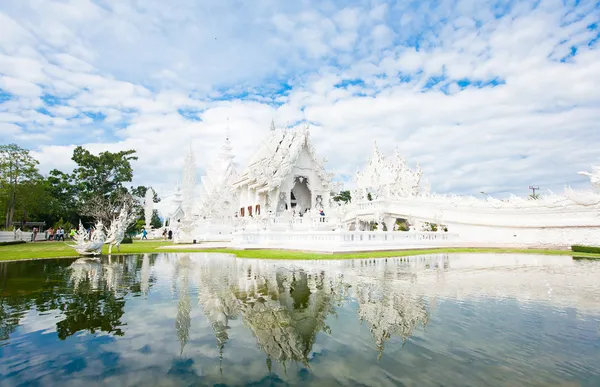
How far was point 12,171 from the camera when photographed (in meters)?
34.6

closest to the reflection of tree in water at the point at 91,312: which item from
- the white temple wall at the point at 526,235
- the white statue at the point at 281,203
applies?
the white statue at the point at 281,203

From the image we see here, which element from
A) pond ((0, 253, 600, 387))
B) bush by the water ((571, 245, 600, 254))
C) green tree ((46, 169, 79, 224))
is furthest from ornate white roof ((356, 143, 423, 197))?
green tree ((46, 169, 79, 224))

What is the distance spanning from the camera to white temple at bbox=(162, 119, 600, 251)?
18.9 meters

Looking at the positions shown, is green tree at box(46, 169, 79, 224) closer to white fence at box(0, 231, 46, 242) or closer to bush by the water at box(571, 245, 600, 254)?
white fence at box(0, 231, 46, 242)

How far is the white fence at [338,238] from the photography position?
16.0m

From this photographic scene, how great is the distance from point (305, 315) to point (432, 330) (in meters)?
1.91

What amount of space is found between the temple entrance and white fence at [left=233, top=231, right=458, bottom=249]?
39.9 feet

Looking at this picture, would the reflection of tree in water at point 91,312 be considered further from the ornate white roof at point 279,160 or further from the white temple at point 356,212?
the ornate white roof at point 279,160

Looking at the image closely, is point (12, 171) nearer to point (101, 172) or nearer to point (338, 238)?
point (101, 172)

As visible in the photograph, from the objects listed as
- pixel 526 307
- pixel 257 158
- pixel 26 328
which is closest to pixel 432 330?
pixel 526 307

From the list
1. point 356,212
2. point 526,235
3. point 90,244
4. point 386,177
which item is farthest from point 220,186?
→ point 526,235

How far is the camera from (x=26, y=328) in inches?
189

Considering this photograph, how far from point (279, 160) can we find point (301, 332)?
79.4 feet

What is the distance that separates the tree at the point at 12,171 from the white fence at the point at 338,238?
2878 centimetres
